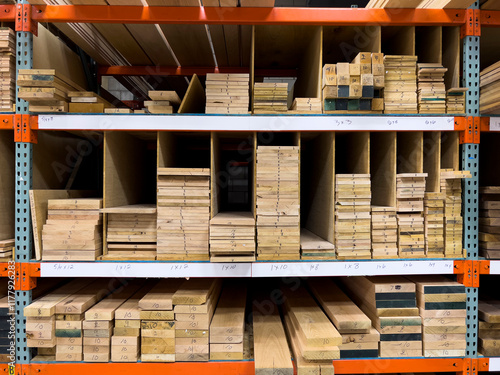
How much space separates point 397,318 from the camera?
1.98 metres

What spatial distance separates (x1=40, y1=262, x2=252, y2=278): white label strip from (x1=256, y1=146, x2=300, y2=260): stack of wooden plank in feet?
0.96

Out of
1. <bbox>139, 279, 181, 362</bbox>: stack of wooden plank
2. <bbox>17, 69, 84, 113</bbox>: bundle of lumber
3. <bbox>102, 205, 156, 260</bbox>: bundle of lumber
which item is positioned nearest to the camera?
<bbox>17, 69, 84, 113</bbox>: bundle of lumber

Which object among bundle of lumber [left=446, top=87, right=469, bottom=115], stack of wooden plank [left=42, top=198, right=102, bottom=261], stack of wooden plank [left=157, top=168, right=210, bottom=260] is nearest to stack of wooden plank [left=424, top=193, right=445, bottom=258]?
bundle of lumber [left=446, top=87, right=469, bottom=115]

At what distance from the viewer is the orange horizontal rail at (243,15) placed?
1.97m

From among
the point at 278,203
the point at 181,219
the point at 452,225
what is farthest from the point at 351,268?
the point at 181,219

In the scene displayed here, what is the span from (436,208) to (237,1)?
190 cm

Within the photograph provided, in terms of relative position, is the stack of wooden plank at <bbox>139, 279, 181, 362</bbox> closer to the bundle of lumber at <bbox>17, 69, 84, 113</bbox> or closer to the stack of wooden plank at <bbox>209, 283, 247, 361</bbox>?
the stack of wooden plank at <bbox>209, 283, 247, 361</bbox>

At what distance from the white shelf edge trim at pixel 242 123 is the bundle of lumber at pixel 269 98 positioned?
0.24 ft

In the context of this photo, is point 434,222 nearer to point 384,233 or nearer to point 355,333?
point 384,233

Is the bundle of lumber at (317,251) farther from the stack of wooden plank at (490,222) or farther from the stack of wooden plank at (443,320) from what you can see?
the stack of wooden plank at (490,222)

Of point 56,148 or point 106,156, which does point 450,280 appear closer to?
point 106,156

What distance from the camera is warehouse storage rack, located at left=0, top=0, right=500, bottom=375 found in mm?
1942

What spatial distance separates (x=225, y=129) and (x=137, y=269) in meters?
1.08

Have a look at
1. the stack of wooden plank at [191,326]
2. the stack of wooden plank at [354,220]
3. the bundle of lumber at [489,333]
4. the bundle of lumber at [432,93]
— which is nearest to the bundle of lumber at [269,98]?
the stack of wooden plank at [354,220]
